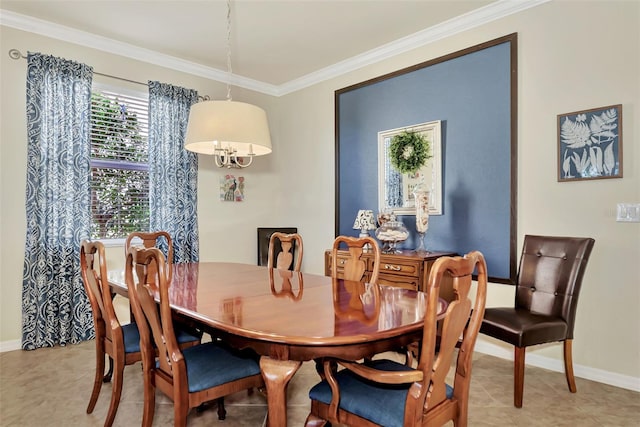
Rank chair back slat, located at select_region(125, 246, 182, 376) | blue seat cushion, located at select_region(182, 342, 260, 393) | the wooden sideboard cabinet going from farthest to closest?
the wooden sideboard cabinet → blue seat cushion, located at select_region(182, 342, 260, 393) → chair back slat, located at select_region(125, 246, 182, 376)

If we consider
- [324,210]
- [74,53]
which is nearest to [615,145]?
[324,210]

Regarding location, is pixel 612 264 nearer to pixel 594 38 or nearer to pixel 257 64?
pixel 594 38

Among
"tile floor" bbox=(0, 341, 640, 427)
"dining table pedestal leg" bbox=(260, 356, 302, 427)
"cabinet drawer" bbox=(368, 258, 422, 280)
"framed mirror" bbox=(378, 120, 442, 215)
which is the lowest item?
"tile floor" bbox=(0, 341, 640, 427)

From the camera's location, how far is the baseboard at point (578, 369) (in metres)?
2.60

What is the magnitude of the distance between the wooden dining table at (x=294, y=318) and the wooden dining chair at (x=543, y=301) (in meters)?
0.83

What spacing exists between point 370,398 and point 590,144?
94.9 inches

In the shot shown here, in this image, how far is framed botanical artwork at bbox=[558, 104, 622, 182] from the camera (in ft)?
8.66

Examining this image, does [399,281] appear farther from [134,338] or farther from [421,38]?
[421,38]

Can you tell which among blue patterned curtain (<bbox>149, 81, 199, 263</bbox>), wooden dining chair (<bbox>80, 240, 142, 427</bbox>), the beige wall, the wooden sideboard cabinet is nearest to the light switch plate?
the beige wall

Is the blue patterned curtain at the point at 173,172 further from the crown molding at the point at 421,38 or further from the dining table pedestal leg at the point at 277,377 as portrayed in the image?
the dining table pedestal leg at the point at 277,377

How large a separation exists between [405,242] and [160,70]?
3108 millimetres

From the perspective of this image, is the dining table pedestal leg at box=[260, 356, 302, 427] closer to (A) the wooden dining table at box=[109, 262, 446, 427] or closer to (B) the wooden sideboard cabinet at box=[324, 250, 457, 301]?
(A) the wooden dining table at box=[109, 262, 446, 427]

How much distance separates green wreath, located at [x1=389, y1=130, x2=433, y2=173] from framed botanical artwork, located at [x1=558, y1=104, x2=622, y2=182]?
1087mm

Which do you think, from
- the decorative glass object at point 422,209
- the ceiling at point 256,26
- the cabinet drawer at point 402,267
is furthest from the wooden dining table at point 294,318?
the ceiling at point 256,26
